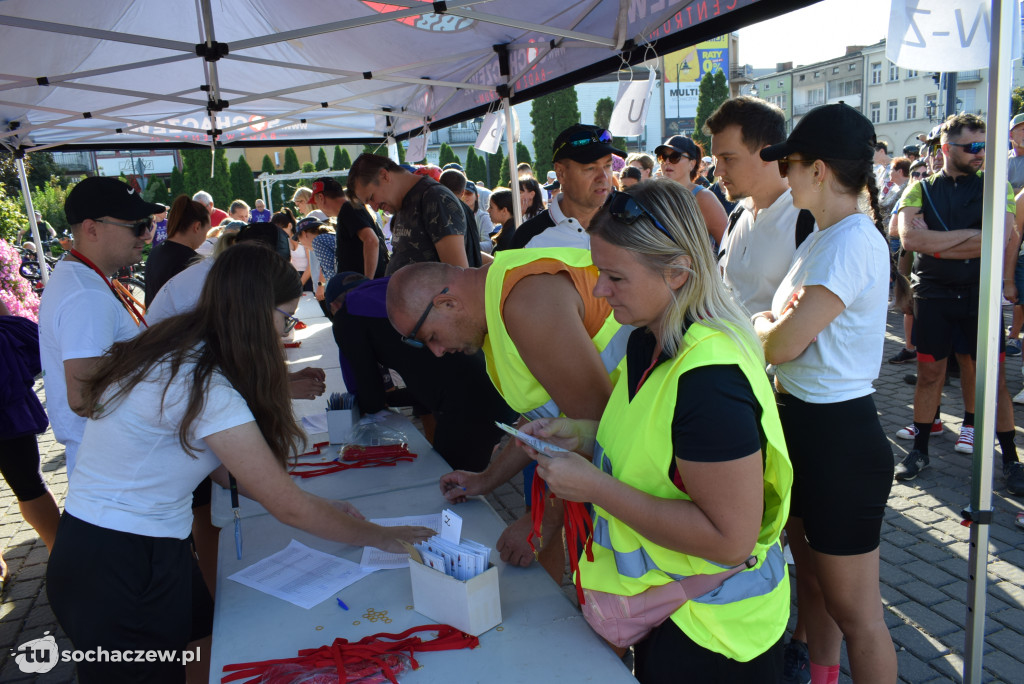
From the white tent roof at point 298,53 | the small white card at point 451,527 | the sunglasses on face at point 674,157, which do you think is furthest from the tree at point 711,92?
the small white card at point 451,527

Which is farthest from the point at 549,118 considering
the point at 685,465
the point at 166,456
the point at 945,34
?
the point at 685,465

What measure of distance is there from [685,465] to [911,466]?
11.0 feet

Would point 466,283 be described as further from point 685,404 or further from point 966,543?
point 966,543

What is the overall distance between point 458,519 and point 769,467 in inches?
25.8

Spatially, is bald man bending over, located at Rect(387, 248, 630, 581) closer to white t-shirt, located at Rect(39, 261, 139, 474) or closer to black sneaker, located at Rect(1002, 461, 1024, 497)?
white t-shirt, located at Rect(39, 261, 139, 474)

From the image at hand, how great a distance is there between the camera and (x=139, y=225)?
7.92 ft

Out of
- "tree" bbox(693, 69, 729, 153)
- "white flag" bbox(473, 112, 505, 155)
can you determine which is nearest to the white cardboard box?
"white flag" bbox(473, 112, 505, 155)

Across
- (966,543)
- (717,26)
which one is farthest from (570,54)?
(966,543)

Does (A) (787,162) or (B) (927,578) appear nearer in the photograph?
(A) (787,162)

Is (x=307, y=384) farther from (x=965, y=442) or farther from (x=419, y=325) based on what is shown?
(x=965, y=442)

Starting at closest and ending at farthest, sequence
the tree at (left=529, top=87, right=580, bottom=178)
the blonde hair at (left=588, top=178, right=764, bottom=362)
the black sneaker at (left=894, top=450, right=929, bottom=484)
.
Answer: the blonde hair at (left=588, top=178, right=764, bottom=362) < the black sneaker at (left=894, top=450, right=929, bottom=484) < the tree at (left=529, top=87, right=580, bottom=178)

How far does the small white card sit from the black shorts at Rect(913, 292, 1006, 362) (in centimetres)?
325

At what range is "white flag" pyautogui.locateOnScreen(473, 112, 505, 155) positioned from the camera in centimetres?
509

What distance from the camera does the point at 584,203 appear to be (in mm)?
3016
